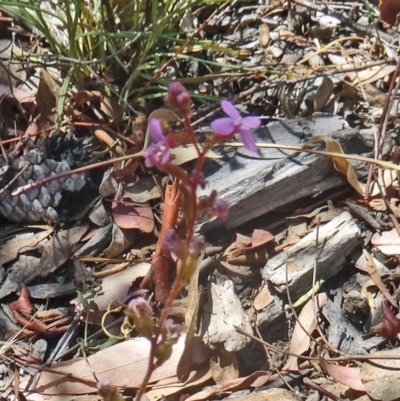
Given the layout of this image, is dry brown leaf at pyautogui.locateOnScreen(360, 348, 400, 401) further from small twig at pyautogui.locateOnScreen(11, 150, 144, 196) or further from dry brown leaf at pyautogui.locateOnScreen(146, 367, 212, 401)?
small twig at pyautogui.locateOnScreen(11, 150, 144, 196)

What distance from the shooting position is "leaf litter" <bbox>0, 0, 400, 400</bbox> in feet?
6.26

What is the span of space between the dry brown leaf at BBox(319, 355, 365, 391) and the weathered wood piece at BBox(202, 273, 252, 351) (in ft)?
0.76

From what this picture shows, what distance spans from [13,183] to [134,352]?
2.45ft

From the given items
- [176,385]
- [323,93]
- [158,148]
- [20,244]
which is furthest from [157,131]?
[323,93]

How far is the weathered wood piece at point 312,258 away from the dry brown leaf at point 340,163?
0.15m

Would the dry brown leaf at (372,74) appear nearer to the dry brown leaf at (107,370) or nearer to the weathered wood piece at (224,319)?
the weathered wood piece at (224,319)

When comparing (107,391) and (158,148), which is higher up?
(158,148)

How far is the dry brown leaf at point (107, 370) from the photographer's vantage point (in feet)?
6.36

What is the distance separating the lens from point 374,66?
2516mm

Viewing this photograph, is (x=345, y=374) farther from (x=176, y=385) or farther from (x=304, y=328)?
(x=176, y=385)

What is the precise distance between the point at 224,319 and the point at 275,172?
0.53 metres

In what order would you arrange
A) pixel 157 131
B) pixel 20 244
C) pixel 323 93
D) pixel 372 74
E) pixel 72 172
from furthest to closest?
pixel 372 74 → pixel 323 93 → pixel 20 244 → pixel 72 172 → pixel 157 131

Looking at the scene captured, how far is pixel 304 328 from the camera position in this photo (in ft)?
6.39

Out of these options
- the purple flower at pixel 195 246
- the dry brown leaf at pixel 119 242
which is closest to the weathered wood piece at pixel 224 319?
the dry brown leaf at pixel 119 242
